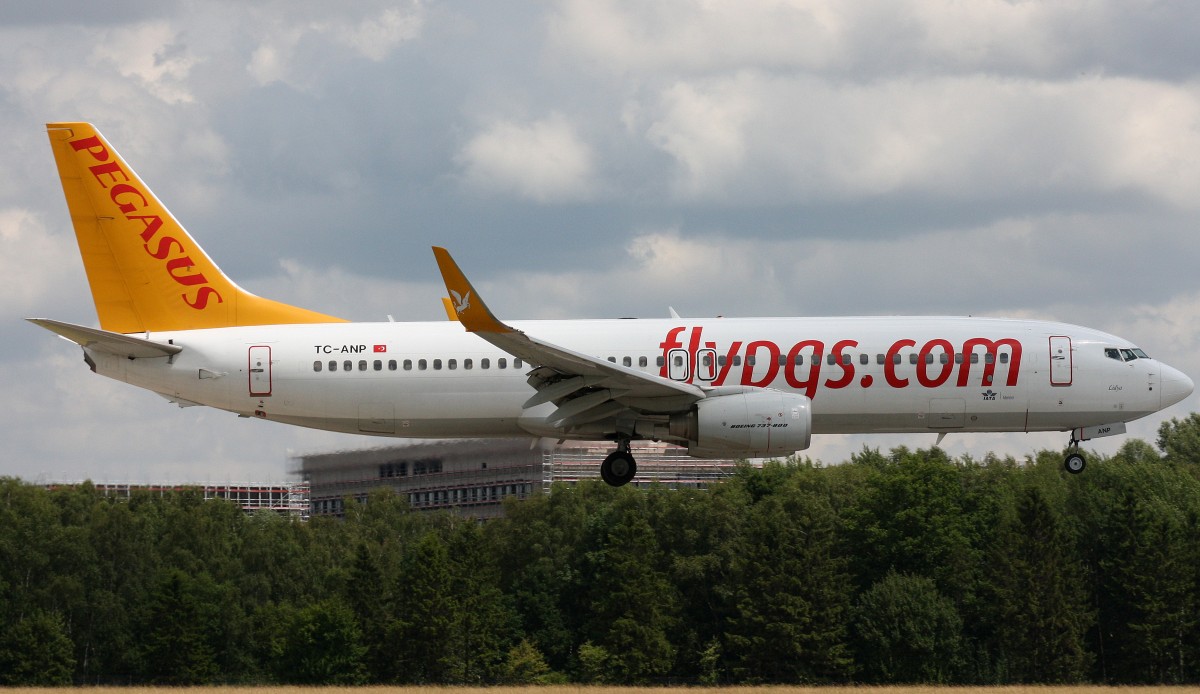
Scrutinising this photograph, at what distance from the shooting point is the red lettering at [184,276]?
147 feet

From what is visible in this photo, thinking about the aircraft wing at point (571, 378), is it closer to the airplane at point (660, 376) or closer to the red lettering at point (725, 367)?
the airplane at point (660, 376)

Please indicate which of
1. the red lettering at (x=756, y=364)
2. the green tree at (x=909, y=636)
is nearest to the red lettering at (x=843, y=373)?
the red lettering at (x=756, y=364)

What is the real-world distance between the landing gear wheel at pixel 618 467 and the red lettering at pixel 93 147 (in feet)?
55.1

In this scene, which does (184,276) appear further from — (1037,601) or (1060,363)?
(1037,601)

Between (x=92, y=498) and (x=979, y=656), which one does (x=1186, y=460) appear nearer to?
(x=979, y=656)

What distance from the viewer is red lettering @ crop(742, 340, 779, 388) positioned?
137 feet

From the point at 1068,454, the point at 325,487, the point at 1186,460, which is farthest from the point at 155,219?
the point at 1186,460

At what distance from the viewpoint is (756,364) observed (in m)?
41.8

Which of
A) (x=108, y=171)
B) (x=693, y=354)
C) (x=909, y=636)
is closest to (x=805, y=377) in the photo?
(x=693, y=354)

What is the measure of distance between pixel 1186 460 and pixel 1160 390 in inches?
4190

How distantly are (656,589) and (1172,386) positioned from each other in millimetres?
51128

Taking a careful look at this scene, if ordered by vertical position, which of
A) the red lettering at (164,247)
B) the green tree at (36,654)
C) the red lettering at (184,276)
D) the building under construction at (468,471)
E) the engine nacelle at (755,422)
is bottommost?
the green tree at (36,654)

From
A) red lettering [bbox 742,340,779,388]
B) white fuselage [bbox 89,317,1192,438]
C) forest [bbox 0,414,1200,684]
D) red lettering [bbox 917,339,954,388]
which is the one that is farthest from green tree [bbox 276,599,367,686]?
red lettering [bbox 917,339,954,388]

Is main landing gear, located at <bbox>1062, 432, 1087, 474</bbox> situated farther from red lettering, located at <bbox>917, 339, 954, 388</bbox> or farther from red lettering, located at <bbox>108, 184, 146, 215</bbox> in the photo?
red lettering, located at <bbox>108, 184, 146, 215</bbox>
